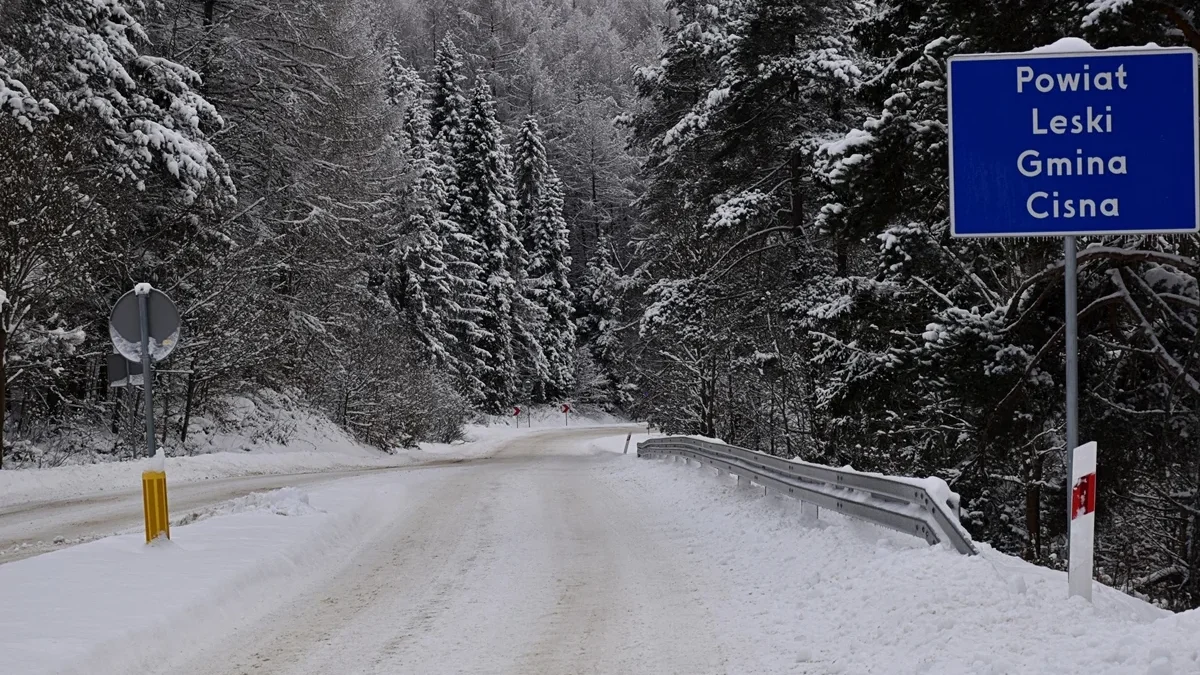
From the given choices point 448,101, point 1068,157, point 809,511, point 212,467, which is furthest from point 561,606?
point 448,101

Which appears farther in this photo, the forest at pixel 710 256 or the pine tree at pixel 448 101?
the pine tree at pixel 448 101

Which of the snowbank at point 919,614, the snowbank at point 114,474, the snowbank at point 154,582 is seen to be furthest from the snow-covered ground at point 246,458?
the snowbank at point 919,614

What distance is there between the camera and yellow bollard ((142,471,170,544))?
9375 mm

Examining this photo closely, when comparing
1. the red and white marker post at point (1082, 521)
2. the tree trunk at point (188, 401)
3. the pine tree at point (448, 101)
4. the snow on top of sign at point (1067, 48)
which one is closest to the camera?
the red and white marker post at point (1082, 521)

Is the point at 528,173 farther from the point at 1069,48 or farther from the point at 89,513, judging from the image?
the point at 1069,48

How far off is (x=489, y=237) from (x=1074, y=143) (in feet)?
191

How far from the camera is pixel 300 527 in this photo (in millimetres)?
11078

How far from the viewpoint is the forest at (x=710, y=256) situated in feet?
42.8

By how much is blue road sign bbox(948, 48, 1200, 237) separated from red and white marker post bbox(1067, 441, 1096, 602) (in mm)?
1369

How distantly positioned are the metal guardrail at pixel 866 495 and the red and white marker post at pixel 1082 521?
1.13 m

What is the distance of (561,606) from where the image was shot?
8023 mm

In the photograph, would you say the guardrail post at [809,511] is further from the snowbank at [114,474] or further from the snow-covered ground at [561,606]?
the snowbank at [114,474]

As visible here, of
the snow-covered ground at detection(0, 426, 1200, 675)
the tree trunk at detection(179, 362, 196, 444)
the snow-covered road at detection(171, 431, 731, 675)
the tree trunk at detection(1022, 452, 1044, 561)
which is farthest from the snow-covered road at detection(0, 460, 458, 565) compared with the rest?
the tree trunk at detection(1022, 452, 1044, 561)

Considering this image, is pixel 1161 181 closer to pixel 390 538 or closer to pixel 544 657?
pixel 544 657
